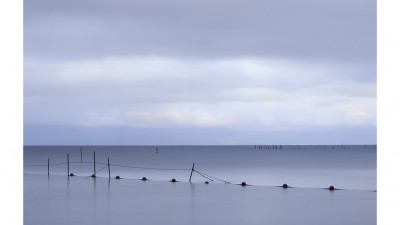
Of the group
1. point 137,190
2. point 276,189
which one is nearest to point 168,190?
point 137,190

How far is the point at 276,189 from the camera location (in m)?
20.9

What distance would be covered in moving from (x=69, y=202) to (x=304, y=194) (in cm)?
1003

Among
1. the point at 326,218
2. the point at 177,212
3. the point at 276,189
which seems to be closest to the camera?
the point at 326,218
